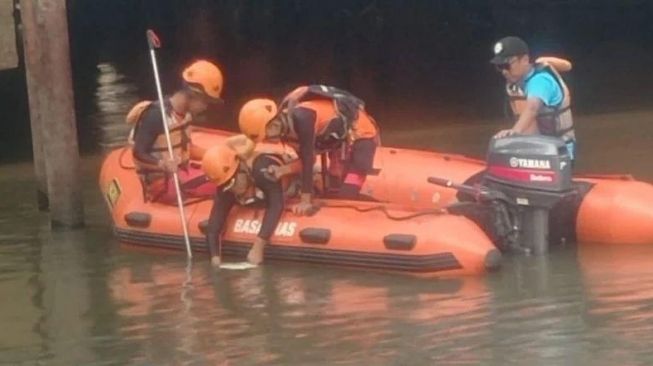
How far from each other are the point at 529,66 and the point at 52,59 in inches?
144

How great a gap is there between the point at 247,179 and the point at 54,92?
7.77 ft

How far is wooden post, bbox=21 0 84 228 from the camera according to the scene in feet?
42.9

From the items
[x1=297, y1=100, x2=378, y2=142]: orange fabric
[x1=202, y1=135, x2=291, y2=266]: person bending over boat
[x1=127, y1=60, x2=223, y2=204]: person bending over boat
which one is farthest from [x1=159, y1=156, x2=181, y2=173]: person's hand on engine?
[x1=297, y1=100, x2=378, y2=142]: orange fabric

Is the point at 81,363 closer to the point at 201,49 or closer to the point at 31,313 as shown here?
the point at 31,313

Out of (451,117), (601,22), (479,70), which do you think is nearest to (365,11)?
(601,22)

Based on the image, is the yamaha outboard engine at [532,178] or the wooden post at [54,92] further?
the wooden post at [54,92]

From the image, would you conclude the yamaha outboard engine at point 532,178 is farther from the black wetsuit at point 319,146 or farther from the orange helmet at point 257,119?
the orange helmet at point 257,119

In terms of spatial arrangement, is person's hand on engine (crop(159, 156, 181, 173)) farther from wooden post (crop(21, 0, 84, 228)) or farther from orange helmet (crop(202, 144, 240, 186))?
wooden post (crop(21, 0, 84, 228))

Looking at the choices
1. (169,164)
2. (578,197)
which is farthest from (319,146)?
(578,197)

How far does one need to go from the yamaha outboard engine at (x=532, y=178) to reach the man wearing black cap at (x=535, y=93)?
0.97 ft

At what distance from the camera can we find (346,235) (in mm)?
10922

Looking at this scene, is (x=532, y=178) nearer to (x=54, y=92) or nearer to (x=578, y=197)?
(x=578, y=197)

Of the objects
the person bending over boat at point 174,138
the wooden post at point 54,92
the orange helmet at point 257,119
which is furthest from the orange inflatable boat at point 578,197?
the wooden post at point 54,92

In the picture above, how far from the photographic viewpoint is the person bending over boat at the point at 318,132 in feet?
36.7
